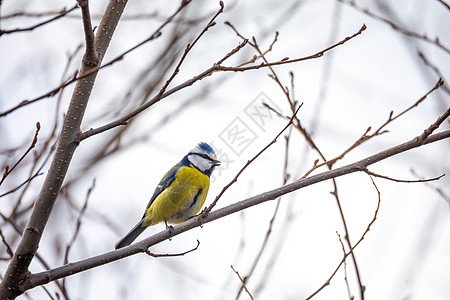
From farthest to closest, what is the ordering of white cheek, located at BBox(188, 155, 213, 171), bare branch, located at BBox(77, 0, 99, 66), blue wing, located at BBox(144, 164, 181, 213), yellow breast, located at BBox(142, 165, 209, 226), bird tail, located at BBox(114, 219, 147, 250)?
white cheek, located at BBox(188, 155, 213, 171), blue wing, located at BBox(144, 164, 181, 213), bird tail, located at BBox(114, 219, 147, 250), yellow breast, located at BBox(142, 165, 209, 226), bare branch, located at BBox(77, 0, 99, 66)

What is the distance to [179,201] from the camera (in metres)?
4.31

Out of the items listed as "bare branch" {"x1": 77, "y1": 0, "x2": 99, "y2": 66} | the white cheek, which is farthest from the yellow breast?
"bare branch" {"x1": 77, "y1": 0, "x2": 99, "y2": 66}

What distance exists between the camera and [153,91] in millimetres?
3932

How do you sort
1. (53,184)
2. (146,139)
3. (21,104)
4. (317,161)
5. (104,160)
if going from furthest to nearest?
(146,139) < (104,160) < (317,161) < (53,184) < (21,104)

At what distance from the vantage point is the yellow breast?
14.0ft

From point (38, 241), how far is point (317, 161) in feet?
4.78

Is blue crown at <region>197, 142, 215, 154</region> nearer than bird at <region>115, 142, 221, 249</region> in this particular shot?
No

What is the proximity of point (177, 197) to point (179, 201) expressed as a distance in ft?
0.16

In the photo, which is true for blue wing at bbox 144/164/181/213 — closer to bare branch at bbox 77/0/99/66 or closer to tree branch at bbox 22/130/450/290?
tree branch at bbox 22/130/450/290

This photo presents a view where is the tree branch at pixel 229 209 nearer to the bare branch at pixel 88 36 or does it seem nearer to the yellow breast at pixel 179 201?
the bare branch at pixel 88 36

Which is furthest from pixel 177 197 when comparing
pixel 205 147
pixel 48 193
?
pixel 48 193

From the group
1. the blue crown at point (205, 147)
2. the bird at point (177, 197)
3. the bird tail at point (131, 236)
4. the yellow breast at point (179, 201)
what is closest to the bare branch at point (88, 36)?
the bird at point (177, 197)

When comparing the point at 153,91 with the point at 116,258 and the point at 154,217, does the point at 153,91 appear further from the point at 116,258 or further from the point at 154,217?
the point at 116,258

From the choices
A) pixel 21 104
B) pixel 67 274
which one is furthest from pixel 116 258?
pixel 21 104
